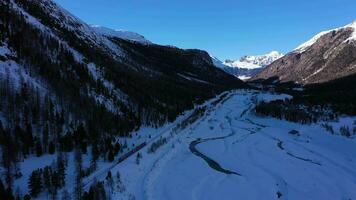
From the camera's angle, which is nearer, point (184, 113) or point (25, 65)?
point (25, 65)

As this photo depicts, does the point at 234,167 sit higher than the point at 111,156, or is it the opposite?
the point at 234,167

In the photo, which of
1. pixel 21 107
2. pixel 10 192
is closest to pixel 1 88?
pixel 21 107

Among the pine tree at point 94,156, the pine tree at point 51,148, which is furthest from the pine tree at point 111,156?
the pine tree at point 51,148

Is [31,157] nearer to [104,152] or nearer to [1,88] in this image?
[104,152]

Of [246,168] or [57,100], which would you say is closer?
[246,168]

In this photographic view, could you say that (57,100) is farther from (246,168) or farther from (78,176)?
(246,168)

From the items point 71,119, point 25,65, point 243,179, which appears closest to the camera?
point 243,179

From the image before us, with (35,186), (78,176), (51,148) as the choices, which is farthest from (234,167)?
(35,186)

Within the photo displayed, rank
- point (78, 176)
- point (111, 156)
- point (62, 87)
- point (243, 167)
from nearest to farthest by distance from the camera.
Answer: point (78, 176), point (243, 167), point (111, 156), point (62, 87)
